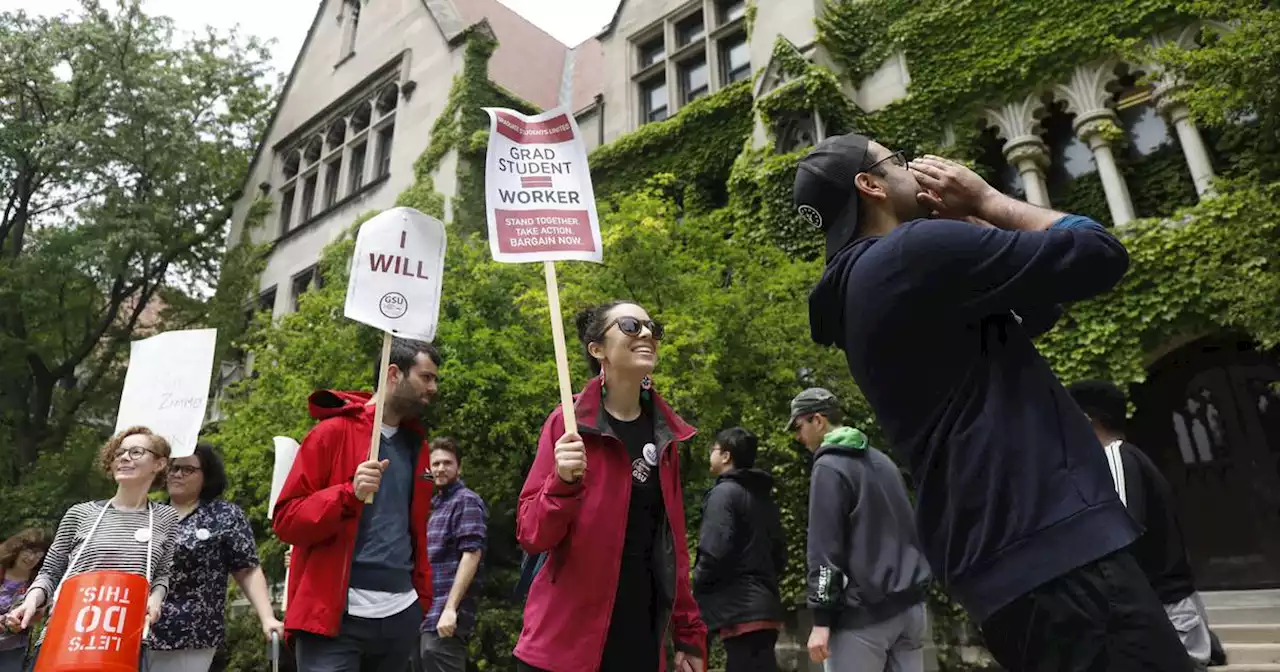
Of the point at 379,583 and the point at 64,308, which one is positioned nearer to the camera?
the point at 379,583

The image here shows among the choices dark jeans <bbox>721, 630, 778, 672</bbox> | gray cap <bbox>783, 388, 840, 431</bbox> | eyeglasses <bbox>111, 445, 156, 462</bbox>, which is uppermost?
gray cap <bbox>783, 388, 840, 431</bbox>

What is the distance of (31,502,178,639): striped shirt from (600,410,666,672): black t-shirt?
8.32 feet

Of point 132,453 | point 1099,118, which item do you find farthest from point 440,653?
point 1099,118

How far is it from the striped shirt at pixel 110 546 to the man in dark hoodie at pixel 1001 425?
3721mm

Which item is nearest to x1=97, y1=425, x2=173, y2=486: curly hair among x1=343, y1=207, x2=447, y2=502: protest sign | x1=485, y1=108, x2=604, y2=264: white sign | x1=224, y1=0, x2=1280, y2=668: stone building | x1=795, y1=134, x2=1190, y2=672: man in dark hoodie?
x1=343, y1=207, x2=447, y2=502: protest sign

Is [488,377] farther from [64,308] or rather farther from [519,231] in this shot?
[64,308]

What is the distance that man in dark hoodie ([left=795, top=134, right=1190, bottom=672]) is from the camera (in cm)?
154

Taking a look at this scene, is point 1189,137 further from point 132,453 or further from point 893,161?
point 132,453

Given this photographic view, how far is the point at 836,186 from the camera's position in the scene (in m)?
2.14

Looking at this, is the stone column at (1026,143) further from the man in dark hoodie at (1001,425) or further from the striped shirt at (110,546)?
the striped shirt at (110,546)

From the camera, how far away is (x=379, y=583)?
3447 mm

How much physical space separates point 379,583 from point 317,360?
868 cm

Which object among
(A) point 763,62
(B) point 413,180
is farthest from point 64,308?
(A) point 763,62

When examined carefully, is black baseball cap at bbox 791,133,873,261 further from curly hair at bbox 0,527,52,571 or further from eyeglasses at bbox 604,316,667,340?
curly hair at bbox 0,527,52,571
